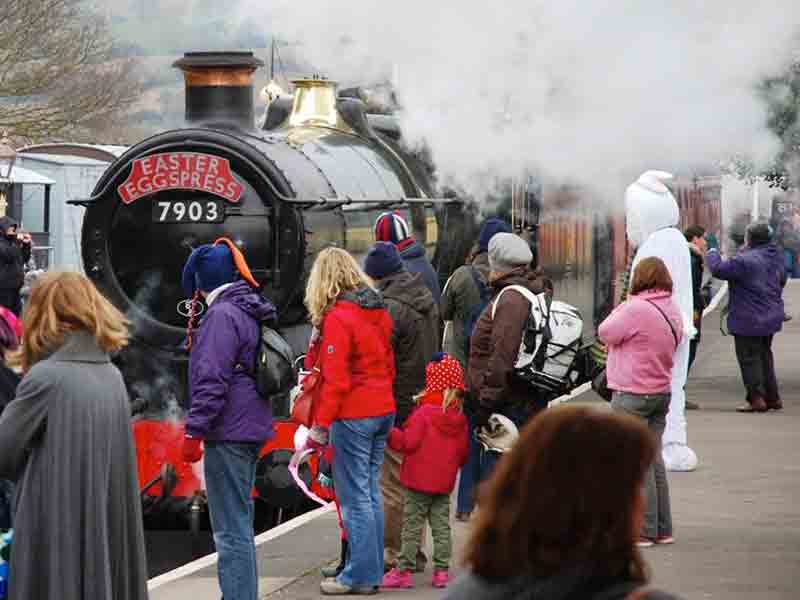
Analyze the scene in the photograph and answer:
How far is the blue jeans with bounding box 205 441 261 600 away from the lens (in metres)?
6.13

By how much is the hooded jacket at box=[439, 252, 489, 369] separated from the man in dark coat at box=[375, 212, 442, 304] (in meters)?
0.21

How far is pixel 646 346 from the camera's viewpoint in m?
7.71

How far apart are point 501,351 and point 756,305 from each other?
6.21 meters

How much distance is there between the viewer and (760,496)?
31.2 ft

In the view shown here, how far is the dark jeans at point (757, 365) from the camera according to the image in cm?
1340

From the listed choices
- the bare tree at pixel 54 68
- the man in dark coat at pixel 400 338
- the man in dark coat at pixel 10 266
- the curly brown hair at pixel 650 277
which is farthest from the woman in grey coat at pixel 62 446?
the bare tree at pixel 54 68

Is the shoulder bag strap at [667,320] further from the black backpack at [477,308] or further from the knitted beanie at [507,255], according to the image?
the black backpack at [477,308]

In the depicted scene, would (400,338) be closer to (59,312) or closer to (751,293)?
(59,312)

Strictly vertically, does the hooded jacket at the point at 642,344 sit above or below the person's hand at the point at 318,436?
above

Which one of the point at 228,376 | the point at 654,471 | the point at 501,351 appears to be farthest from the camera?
the point at 654,471

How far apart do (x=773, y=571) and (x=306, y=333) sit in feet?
12.8

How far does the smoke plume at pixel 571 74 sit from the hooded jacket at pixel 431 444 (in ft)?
15.8

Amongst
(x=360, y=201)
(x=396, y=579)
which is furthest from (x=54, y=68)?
(x=396, y=579)

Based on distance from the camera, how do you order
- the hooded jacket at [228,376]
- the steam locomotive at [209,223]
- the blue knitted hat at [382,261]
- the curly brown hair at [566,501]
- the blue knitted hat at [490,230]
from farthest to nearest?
the steam locomotive at [209,223], the blue knitted hat at [490,230], the blue knitted hat at [382,261], the hooded jacket at [228,376], the curly brown hair at [566,501]
